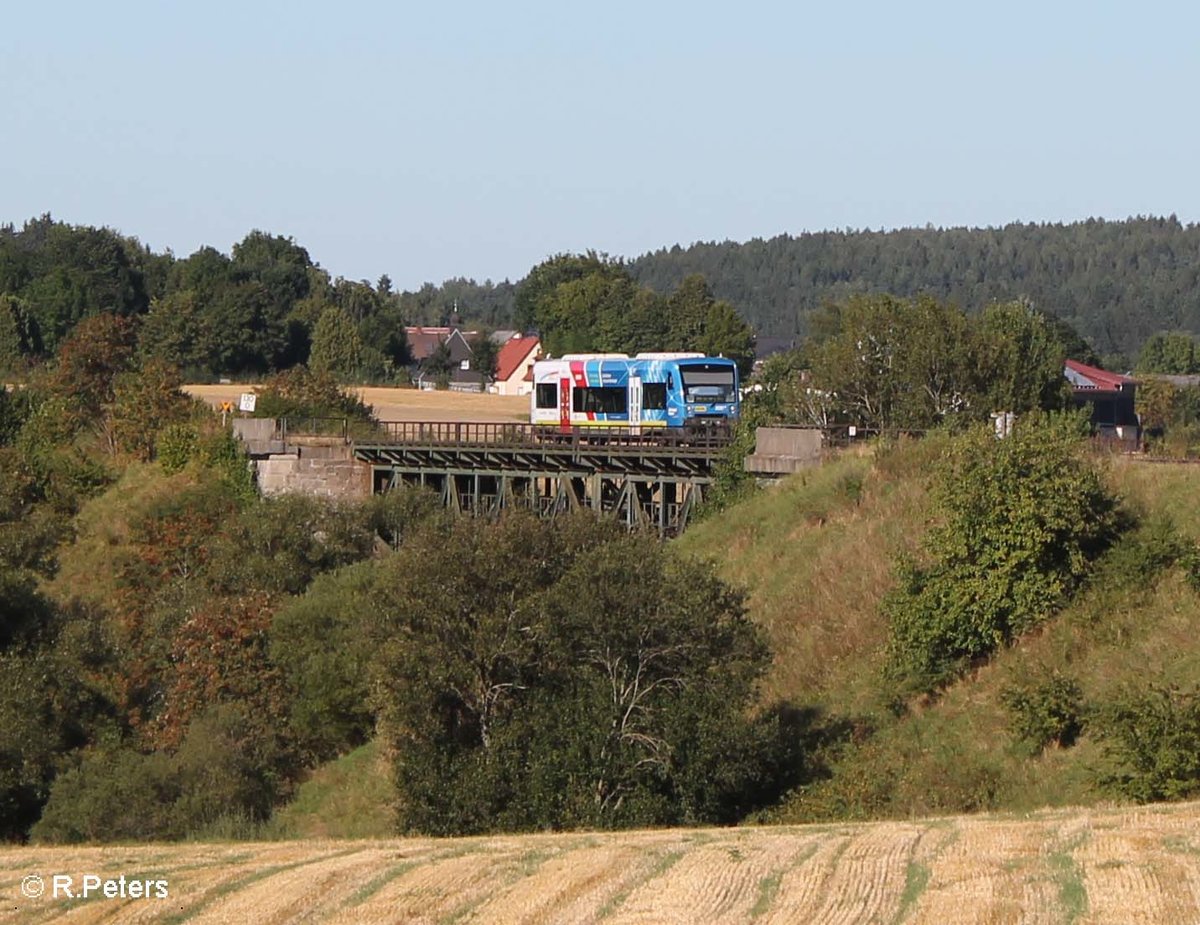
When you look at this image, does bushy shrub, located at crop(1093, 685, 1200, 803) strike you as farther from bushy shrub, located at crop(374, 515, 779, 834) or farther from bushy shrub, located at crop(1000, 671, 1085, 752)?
bushy shrub, located at crop(374, 515, 779, 834)

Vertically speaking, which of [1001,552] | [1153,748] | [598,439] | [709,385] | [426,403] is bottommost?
[1153,748]

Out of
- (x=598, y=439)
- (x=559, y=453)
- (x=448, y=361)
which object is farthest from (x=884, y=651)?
(x=448, y=361)

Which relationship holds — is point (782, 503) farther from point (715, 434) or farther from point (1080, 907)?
point (1080, 907)

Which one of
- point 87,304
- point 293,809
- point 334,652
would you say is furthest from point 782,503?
point 87,304

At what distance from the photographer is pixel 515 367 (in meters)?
140

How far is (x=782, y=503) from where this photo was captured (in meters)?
42.7

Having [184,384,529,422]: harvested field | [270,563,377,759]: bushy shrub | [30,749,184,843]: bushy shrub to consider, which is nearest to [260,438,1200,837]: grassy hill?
[270,563,377,759]: bushy shrub

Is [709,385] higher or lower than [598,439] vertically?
higher

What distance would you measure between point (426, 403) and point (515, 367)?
116 ft

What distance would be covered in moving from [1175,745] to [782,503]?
1904 centimetres

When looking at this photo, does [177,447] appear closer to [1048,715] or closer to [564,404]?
[564,404]

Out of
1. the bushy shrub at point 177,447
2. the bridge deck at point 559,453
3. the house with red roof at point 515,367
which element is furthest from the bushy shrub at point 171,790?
the house with red roof at point 515,367

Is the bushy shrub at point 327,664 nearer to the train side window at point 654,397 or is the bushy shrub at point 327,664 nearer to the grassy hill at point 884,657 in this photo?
the grassy hill at point 884,657

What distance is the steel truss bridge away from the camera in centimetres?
4956
